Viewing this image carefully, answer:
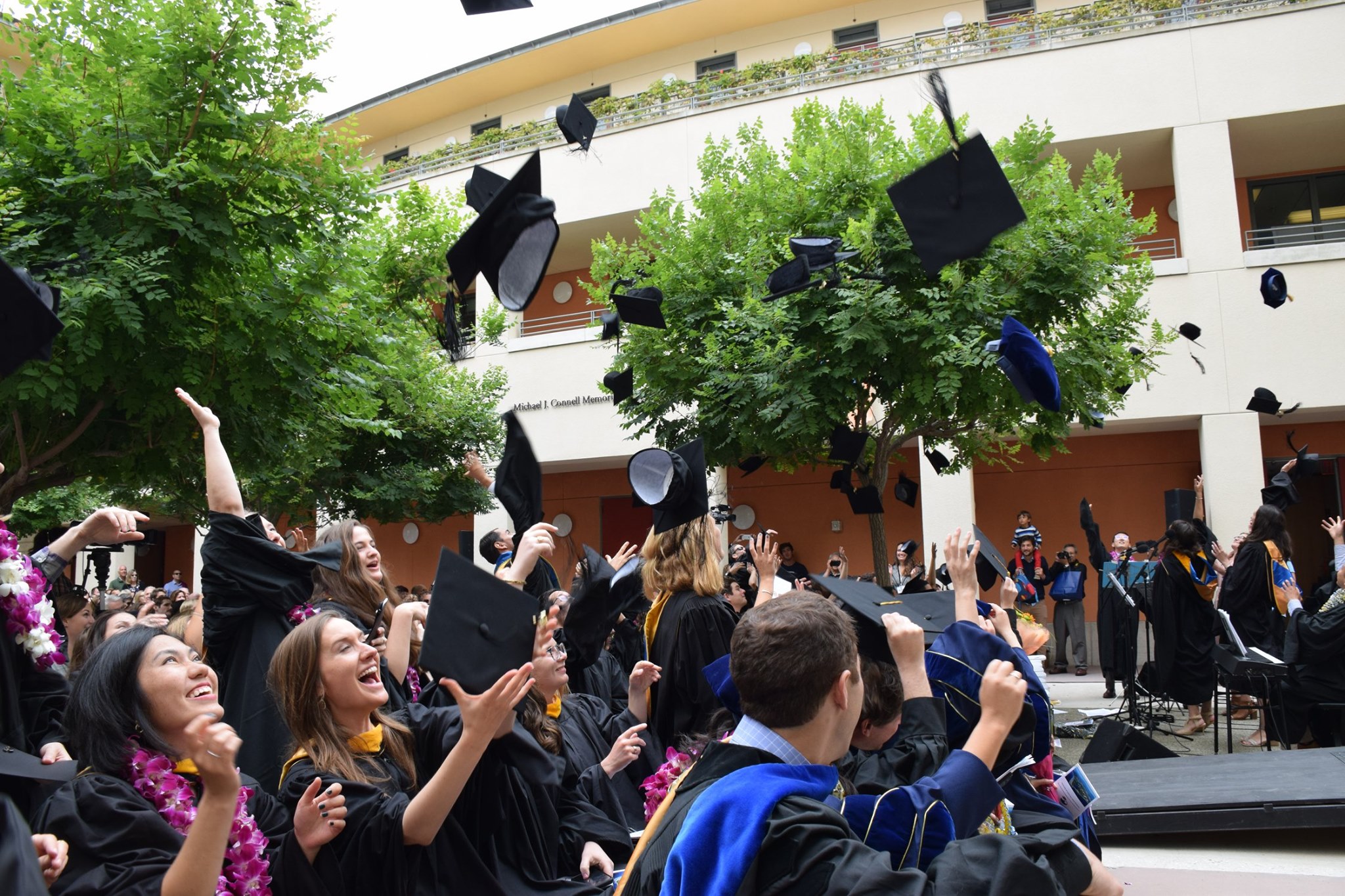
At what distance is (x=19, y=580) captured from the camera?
9.53 feet

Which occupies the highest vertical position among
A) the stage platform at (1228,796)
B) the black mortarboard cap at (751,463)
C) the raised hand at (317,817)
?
the black mortarboard cap at (751,463)

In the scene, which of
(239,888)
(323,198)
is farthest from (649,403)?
(239,888)

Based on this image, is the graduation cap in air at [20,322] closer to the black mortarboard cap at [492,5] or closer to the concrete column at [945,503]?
the black mortarboard cap at [492,5]

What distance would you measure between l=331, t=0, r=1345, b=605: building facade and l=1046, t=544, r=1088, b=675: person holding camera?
1.62 meters

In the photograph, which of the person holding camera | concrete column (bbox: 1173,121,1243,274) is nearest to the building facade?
concrete column (bbox: 1173,121,1243,274)

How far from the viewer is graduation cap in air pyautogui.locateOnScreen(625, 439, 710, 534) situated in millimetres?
4656

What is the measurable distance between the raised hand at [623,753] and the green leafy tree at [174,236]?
420cm

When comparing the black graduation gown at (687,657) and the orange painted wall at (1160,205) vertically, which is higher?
the orange painted wall at (1160,205)

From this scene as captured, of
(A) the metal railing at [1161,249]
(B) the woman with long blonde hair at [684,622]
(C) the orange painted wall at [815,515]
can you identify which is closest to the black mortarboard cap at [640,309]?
(B) the woman with long blonde hair at [684,622]

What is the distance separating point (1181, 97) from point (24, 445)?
15049 millimetres

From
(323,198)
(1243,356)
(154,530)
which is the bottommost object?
(154,530)

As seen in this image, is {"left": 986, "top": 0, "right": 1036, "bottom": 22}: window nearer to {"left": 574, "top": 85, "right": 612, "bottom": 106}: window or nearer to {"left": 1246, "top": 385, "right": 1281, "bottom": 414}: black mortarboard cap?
{"left": 574, "top": 85, "right": 612, "bottom": 106}: window

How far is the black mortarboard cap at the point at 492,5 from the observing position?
4508mm

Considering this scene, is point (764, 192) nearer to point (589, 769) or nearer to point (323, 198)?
point (323, 198)
